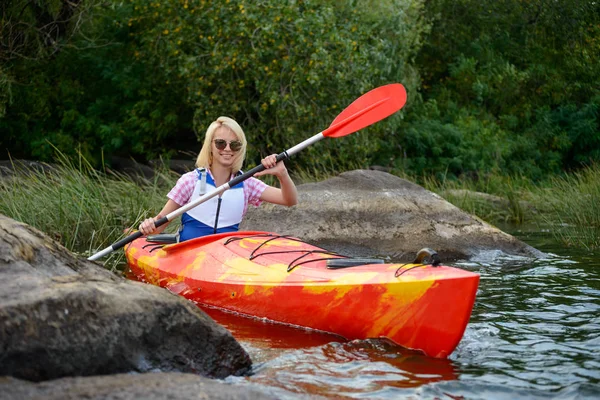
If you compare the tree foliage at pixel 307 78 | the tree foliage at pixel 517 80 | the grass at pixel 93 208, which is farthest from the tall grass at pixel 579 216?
the tree foliage at pixel 517 80

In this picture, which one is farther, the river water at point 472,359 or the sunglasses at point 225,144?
the sunglasses at point 225,144

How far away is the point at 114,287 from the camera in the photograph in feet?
9.61

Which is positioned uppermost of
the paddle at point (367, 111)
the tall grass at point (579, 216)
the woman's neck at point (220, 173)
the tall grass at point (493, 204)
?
the paddle at point (367, 111)

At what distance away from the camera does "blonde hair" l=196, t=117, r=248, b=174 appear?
4859 millimetres

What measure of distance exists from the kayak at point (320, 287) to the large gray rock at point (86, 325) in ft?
2.48

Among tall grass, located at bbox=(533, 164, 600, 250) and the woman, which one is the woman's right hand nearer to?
the woman

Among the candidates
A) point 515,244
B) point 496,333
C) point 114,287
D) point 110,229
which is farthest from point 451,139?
point 114,287

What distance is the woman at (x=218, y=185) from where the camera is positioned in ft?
16.0

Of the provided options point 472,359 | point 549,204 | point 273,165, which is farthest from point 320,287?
point 549,204

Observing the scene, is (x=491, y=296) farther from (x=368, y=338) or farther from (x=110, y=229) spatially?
(x=110, y=229)

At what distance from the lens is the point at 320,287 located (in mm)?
3906

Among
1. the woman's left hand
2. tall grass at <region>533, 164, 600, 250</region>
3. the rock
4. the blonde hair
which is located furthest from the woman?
tall grass at <region>533, 164, 600, 250</region>

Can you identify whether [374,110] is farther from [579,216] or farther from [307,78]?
[307,78]

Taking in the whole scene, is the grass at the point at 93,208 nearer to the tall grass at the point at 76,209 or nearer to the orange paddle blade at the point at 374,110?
the tall grass at the point at 76,209
